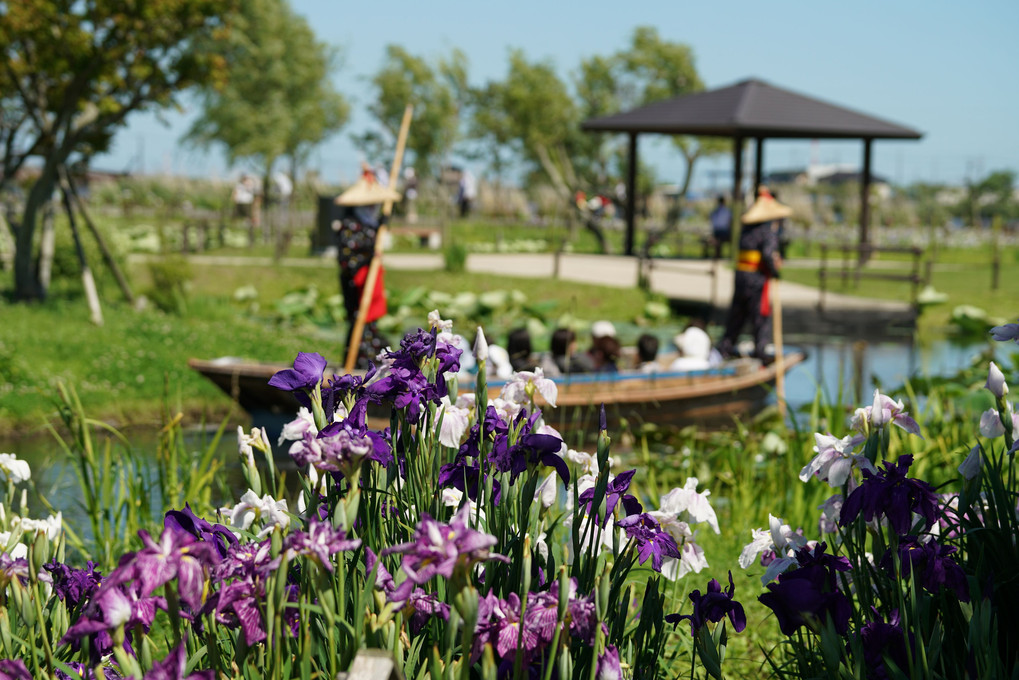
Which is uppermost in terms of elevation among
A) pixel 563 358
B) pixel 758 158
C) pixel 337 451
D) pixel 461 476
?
pixel 758 158

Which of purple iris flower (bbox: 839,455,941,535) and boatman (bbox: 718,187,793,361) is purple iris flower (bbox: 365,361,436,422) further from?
boatman (bbox: 718,187,793,361)

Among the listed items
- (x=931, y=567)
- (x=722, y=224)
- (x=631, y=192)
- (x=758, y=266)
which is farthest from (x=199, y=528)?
(x=631, y=192)

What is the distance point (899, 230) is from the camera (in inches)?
1607

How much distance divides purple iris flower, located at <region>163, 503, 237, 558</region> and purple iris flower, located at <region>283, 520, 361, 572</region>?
15cm

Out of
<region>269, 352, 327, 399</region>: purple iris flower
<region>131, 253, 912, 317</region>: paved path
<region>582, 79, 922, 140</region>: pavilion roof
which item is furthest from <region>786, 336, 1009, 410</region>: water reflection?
<region>269, 352, 327, 399</region>: purple iris flower

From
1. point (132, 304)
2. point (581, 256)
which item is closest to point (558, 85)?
point (581, 256)

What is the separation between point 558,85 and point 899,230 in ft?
52.6

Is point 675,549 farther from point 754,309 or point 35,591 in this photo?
point 754,309

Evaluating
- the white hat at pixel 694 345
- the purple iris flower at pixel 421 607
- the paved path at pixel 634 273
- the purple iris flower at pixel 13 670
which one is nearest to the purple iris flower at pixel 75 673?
the purple iris flower at pixel 13 670

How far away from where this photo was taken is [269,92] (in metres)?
31.0

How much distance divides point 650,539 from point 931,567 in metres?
0.55

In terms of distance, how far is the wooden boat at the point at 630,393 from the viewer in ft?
22.7

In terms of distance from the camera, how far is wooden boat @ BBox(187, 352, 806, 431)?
6.93 metres

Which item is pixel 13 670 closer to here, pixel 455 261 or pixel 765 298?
pixel 765 298
